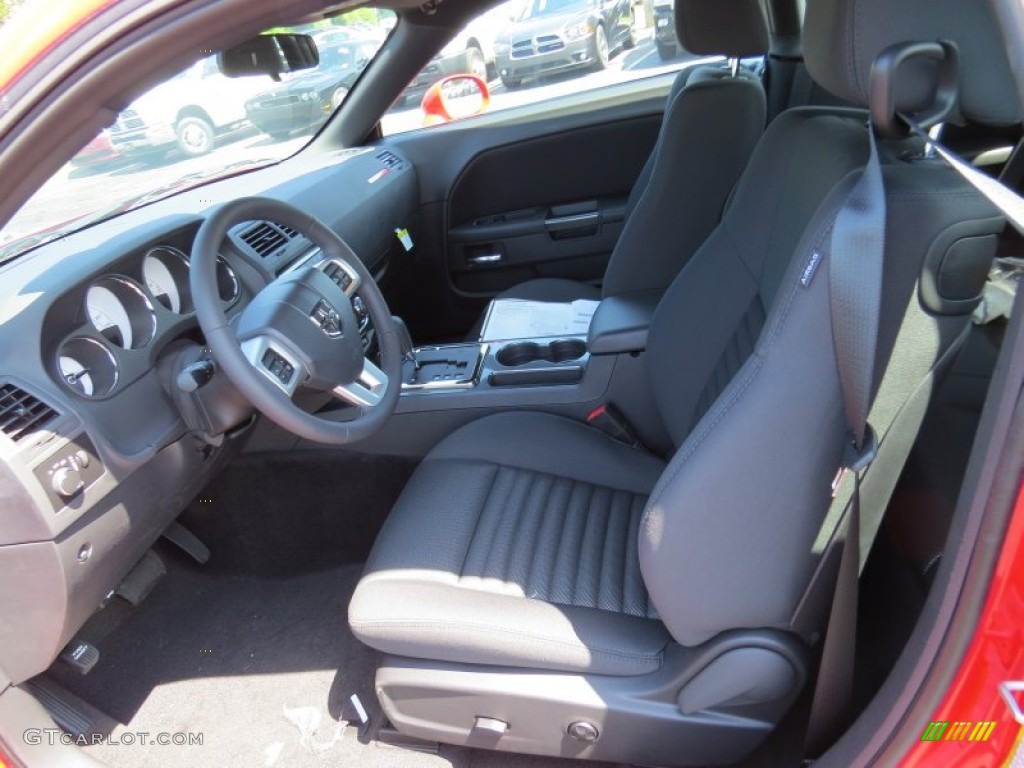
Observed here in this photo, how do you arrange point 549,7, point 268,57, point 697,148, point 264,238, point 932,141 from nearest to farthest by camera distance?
point 932,141 < point 268,57 < point 264,238 < point 697,148 < point 549,7

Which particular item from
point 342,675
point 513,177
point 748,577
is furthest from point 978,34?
point 513,177

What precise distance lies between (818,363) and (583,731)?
676mm

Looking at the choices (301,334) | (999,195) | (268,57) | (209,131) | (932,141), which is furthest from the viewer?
(209,131)

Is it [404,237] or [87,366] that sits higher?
[87,366]

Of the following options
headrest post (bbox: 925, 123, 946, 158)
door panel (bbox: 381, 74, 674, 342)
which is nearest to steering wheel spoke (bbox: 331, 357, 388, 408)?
headrest post (bbox: 925, 123, 946, 158)

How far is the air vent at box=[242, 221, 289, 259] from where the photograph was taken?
167cm

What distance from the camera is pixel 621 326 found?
1.80 metres

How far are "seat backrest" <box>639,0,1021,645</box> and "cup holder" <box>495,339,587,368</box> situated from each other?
724mm

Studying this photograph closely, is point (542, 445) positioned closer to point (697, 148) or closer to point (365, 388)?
point (365, 388)

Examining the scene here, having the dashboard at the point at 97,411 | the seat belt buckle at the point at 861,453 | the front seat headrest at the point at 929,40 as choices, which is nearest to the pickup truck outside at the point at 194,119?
the dashboard at the point at 97,411

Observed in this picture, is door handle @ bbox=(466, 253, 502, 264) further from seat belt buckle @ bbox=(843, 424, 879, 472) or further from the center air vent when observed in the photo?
seat belt buckle @ bbox=(843, 424, 879, 472)

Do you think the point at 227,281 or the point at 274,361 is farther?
the point at 227,281

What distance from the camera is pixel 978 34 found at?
2.79 feet

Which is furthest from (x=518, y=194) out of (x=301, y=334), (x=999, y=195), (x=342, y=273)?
(x=999, y=195)
